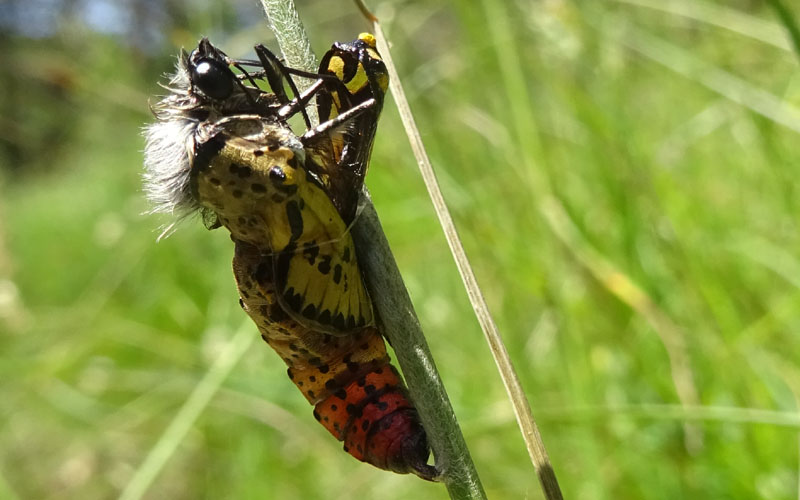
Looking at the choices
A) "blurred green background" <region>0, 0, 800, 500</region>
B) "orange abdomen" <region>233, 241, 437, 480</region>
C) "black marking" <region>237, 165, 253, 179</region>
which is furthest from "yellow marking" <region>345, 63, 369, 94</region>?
"blurred green background" <region>0, 0, 800, 500</region>

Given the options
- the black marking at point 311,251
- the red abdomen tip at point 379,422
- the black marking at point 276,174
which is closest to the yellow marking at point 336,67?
the black marking at point 276,174

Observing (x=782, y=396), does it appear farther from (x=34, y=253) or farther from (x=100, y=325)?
(x=34, y=253)

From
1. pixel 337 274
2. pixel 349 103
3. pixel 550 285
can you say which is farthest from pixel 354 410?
pixel 550 285

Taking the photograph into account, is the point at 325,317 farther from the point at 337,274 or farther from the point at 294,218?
the point at 294,218

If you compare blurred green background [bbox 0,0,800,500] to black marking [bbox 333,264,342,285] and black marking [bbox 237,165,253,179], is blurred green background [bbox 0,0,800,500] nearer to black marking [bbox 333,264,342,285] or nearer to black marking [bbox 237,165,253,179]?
black marking [bbox 237,165,253,179]

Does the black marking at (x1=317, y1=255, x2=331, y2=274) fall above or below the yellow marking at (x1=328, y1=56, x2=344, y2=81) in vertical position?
below

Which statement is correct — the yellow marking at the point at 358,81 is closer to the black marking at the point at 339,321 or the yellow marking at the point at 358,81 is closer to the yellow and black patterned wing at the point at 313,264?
the yellow and black patterned wing at the point at 313,264

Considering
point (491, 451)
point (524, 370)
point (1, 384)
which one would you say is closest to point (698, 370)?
point (524, 370)
